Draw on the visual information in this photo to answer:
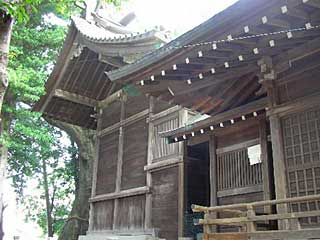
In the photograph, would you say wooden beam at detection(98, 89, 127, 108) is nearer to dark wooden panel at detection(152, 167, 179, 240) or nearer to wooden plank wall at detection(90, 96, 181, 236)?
wooden plank wall at detection(90, 96, 181, 236)

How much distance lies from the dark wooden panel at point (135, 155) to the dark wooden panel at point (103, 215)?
106 centimetres

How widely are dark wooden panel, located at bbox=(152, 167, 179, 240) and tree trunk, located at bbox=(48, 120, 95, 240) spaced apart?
6.69 meters

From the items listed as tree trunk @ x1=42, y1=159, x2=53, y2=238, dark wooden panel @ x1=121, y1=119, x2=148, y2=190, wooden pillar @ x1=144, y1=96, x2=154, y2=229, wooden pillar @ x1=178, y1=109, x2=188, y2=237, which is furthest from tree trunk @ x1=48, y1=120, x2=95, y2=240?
wooden pillar @ x1=178, y1=109, x2=188, y2=237

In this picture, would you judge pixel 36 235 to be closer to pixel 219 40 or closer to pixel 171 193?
pixel 171 193

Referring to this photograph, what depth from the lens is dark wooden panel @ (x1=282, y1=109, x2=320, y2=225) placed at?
554cm

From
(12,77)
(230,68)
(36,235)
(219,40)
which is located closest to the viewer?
(219,40)

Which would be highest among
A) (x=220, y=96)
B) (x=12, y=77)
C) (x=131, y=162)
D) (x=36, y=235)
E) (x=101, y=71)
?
(x=101, y=71)

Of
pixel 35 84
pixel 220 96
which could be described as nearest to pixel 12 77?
pixel 35 84

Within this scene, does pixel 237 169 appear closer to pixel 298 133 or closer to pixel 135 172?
pixel 298 133

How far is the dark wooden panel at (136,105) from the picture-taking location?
11.5 m

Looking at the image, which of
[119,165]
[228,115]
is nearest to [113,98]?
[119,165]

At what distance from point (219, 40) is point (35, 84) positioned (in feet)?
32.7

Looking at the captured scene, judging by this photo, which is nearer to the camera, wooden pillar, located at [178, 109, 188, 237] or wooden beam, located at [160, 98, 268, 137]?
wooden beam, located at [160, 98, 268, 137]

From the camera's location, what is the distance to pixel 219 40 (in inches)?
219
